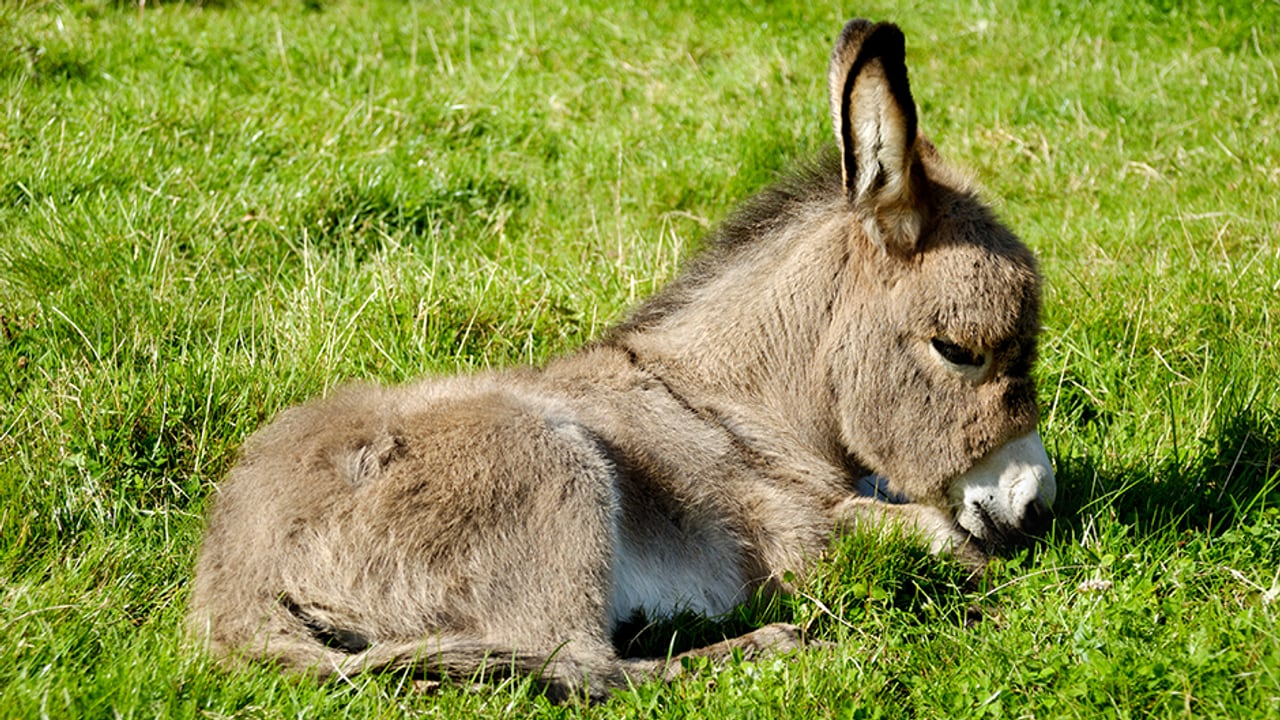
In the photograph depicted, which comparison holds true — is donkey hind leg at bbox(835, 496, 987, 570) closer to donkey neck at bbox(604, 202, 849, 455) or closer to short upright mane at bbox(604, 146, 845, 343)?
donkey neck at bbox(604, 202, 849, 455)

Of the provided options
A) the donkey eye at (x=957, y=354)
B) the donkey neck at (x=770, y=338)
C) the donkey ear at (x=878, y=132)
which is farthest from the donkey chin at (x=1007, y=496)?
the donkey ear at (x=878, y=132)

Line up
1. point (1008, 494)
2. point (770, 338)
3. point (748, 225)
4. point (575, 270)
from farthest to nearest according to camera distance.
→ point (575, 270), point (748, 225), point (770, 338), point (1008, 494)

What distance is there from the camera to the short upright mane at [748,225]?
4945 millimetres

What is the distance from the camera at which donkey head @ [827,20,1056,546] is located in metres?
4.44

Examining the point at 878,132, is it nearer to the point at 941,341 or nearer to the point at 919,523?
the point at 941,341

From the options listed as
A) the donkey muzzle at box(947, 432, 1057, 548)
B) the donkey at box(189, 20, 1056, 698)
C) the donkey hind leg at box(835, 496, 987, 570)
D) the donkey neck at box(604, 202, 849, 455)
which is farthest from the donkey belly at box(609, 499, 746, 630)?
the donkey muzzle at box(947, 432, 1057, 548)

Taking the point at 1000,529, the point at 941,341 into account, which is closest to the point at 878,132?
the point at 941,341

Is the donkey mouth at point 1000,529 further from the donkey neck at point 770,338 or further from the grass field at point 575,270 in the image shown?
the donkey neck at point 770,338

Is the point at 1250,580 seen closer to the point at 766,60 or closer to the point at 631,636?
the point at 631,636

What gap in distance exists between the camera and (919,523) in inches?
178

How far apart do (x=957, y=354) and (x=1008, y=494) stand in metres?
0.51

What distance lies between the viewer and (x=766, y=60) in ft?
29.2

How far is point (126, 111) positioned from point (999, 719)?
5.90 m

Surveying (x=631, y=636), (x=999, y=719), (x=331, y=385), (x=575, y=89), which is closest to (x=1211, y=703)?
(x=999, y=719)
